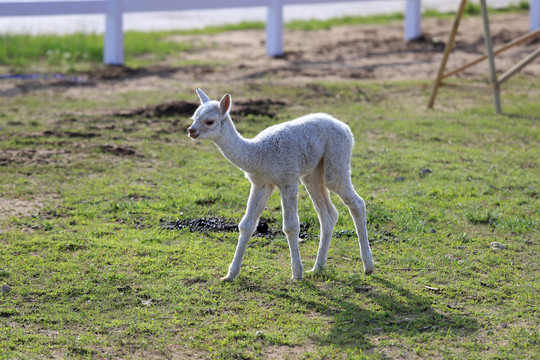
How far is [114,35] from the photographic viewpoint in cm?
1480

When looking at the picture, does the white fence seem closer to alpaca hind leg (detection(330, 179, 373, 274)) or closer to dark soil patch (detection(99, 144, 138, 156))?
dark soil patch (detection(99, 144, 138, 156))

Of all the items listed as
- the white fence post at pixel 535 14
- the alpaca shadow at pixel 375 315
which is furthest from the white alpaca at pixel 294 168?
the white fence post at pixel 535 14

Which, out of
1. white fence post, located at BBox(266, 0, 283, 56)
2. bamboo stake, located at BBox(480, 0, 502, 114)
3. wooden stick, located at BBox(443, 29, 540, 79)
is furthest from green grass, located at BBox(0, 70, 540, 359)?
white fence post, located at BBox(266, 0, 283, 56)

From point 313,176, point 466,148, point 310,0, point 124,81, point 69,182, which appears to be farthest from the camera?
point 310,0

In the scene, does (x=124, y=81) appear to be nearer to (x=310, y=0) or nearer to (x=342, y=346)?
(x=310, y=0)

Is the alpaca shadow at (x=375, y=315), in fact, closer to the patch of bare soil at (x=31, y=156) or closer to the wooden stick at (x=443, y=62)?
the patch of bare soil at (x=31, y=156)

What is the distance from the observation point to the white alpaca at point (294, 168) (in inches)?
238

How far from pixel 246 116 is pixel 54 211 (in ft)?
14.2

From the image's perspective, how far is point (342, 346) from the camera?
207 inches

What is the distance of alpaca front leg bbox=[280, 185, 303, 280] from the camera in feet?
20.1

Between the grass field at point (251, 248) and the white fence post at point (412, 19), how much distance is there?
5.78 meters

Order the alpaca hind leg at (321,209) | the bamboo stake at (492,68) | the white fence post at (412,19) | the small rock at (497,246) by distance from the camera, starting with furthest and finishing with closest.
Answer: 1. the white fence post at (412,19)
2. the bamboo stake at (492,68)
3. the small rock at (497,246)
4. the alpaca hind leg at (321,209)

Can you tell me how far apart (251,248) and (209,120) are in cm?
186

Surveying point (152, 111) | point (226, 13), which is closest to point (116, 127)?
point (152, 111)
